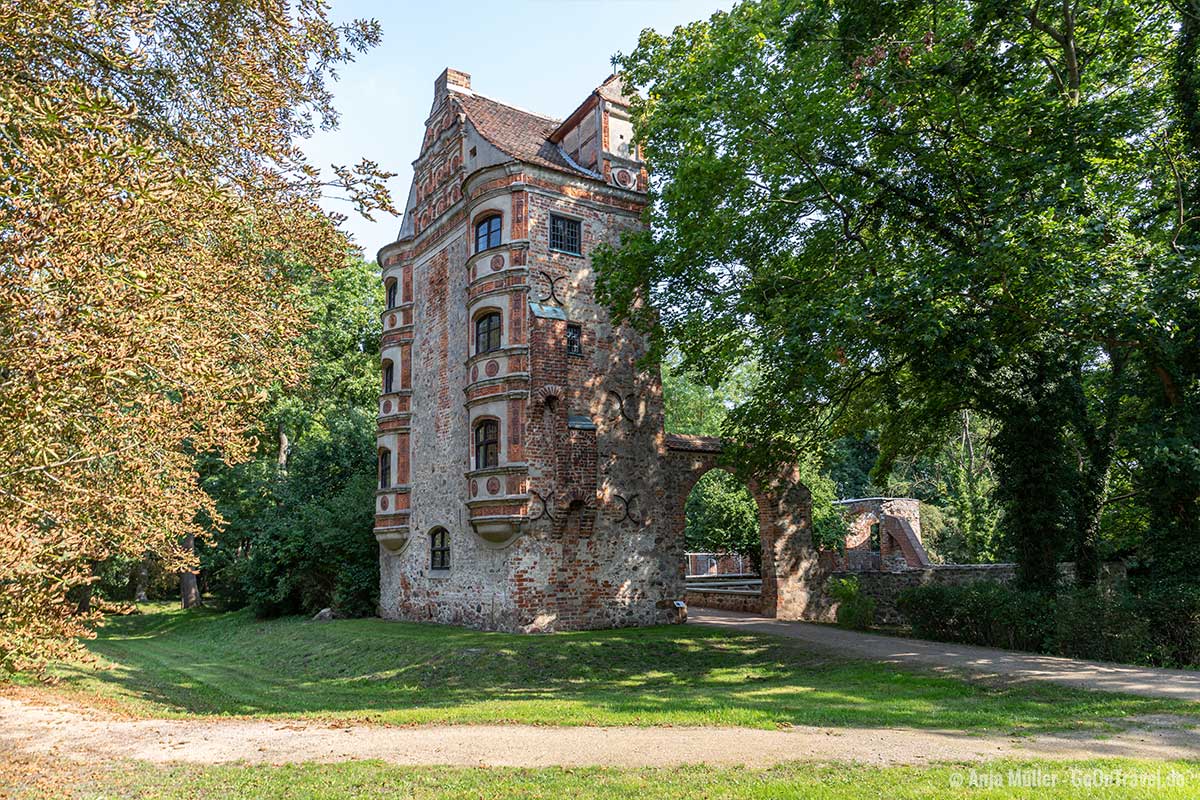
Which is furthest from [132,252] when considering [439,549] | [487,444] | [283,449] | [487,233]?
[283,449]

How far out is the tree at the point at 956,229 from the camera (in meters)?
11.9

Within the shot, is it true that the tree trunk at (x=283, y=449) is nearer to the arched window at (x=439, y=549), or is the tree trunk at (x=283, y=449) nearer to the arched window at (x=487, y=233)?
the arched window at (x=439, y=549)

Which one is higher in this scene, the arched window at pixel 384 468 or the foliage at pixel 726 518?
the arched window at pixel 384 468

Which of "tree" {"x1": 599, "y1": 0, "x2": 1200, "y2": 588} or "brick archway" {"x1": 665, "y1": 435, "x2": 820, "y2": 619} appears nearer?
"tree" {"x1": 599, "y1": 0, "x2": 1200, "y2": 588}

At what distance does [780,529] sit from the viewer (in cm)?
2228

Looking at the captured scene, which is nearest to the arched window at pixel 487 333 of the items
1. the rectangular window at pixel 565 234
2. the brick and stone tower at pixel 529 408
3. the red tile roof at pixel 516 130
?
the brick and stone tower at pixel 529 408

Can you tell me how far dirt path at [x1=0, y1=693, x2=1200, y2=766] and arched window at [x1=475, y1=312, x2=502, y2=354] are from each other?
1185 centimetres

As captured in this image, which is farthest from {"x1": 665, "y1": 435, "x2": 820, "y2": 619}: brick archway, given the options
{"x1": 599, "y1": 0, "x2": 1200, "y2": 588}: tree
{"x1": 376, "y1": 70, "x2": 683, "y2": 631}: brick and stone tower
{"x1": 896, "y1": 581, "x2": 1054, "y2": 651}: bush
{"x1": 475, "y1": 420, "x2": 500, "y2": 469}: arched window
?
{"x1": 475, "y1": 420, "x2": 500, "y2": 469}: arched window

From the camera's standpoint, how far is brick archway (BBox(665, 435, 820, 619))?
71.1 ft

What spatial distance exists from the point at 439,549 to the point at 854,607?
11.7 metres

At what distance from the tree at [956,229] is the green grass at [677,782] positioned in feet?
22.8

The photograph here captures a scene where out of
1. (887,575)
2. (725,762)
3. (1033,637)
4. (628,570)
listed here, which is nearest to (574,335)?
(628,570)

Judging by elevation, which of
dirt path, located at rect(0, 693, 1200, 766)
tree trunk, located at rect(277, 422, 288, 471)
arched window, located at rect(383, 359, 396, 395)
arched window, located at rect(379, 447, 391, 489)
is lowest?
dirt path, located at rect(0, 693, 1200, 766)

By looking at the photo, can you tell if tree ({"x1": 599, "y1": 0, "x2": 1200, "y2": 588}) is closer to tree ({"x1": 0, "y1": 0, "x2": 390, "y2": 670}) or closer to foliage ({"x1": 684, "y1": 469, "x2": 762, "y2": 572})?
tree ({"x1": 0, "y1": 0, "x2": 390, "y2": 670})
